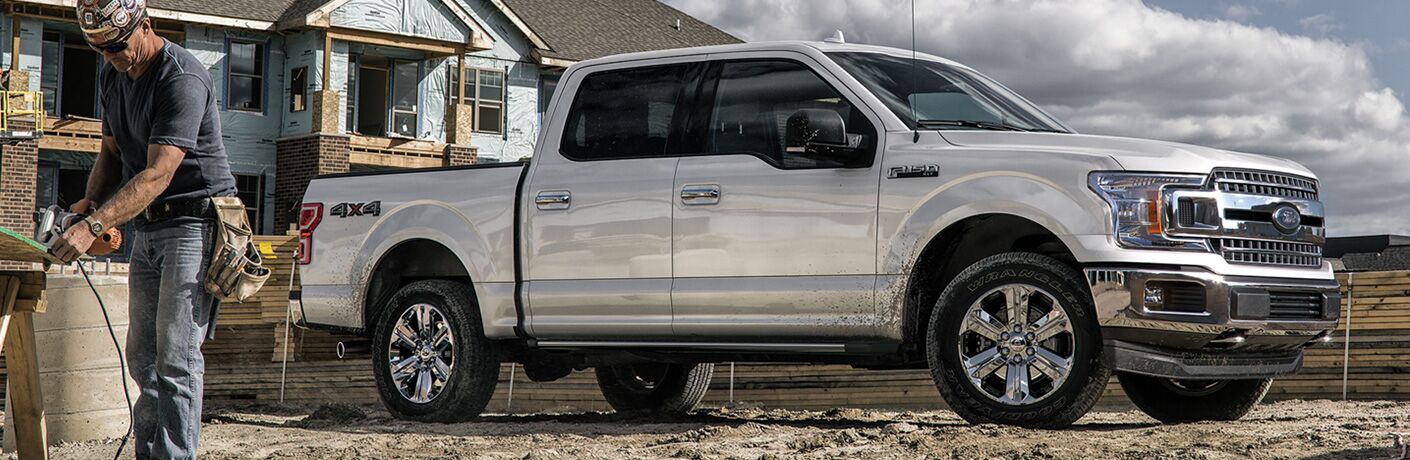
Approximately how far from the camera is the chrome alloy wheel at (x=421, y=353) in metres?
9.52

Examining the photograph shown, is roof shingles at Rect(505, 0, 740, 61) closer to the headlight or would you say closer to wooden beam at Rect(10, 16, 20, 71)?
wooden beam at Rect(10, 16, 20, 71)

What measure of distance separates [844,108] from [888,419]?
2286mm

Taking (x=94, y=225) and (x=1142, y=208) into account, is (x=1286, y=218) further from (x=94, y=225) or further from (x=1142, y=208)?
(x=94, y=225)

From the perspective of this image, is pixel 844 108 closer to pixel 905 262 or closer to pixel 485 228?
pixel 905 262

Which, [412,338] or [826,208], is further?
[412,338]

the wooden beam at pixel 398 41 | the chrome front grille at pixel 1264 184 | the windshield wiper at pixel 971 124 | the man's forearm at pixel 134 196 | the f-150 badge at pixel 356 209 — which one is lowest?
the man's forearm at pixel 134 196

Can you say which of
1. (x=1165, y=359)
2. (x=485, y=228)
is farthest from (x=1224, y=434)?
(x=485, y=228)

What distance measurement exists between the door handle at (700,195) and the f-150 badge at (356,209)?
238 cm

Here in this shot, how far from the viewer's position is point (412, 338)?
9.73 meters

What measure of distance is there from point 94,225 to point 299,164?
28.2 m

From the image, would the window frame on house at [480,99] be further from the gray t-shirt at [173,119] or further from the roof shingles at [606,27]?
the gray t-shirt at [173,119]

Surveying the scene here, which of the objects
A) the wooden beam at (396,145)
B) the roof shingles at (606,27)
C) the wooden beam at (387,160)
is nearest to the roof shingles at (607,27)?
the roof shingles at (606,27)

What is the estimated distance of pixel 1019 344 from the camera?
739 centimetres

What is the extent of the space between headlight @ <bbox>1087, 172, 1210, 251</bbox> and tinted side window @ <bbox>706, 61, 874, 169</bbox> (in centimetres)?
149
